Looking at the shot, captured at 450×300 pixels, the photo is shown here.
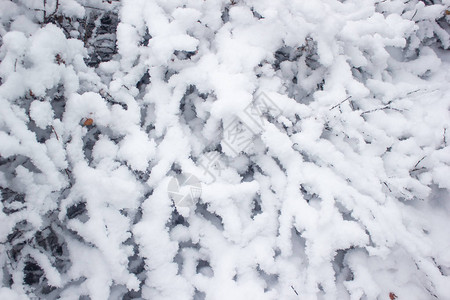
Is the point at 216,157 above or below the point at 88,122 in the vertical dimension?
below

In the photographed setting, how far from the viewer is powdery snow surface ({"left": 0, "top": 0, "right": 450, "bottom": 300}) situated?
60.6 inches

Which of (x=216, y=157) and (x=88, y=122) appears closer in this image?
(x=88, y=122)

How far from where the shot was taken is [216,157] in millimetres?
1855

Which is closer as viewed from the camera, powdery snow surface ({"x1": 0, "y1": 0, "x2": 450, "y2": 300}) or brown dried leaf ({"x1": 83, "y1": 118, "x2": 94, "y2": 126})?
powdery snow surface ({"x1": 0, "y1": 0, "x2": 450, "y2": 300})

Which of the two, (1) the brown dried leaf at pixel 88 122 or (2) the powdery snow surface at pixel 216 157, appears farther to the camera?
(1) the brown dried leaf at pixel 88 122

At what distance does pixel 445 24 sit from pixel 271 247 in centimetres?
223

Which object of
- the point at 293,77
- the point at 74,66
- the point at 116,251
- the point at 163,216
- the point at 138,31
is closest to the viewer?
the point at 116,251

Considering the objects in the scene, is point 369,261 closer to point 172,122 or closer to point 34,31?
point 172,122

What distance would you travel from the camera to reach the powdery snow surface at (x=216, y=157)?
5.05 feet

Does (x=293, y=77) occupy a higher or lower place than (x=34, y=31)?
lower

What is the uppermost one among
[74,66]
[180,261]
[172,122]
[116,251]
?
[74,66]

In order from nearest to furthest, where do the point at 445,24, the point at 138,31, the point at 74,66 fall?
the point at 74,66 < the point at 138,31 < the point at 445,24

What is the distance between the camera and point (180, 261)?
176 centimetres

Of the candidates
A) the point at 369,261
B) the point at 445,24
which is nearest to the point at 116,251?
the point at 369,261
